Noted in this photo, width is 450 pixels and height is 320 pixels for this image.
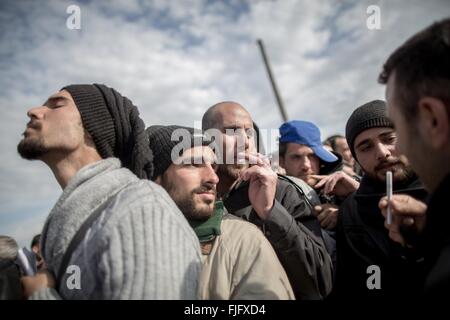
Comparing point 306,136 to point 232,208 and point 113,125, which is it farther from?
point 113,125

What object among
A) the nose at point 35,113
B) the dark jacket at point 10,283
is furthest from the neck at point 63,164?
the dark jacket at point 10,283


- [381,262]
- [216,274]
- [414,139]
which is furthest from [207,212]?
[414,139]

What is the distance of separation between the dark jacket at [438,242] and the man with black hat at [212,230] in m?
0.71

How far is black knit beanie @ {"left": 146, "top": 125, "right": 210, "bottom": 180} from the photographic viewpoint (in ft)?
8.28

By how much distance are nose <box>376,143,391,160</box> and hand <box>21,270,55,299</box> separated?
236 centimetres

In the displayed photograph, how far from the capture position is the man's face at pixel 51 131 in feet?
6.04

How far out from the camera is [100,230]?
1320mm

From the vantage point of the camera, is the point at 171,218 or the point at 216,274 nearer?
the point at 171,218

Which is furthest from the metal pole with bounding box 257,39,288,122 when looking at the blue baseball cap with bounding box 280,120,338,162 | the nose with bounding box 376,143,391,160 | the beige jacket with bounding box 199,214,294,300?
the beige jacket with bounding box 199,214,294,300

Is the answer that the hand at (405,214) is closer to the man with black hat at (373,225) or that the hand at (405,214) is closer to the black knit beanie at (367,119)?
the man with black hat at (373,225)

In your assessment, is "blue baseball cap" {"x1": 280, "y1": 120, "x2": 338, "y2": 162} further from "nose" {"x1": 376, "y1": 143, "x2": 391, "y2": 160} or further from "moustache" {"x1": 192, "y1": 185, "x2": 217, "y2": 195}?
"moustache" {"x1": 192, "y1": 185, "x2": 217, "y2": 195}

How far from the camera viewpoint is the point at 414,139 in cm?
116
